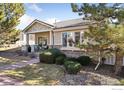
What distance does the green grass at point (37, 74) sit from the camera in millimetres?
9641

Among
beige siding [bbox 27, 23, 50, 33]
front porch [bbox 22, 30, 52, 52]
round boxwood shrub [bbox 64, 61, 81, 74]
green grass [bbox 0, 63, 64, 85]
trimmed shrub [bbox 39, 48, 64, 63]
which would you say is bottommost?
green grass [bbox 0, 63, 64, 85]

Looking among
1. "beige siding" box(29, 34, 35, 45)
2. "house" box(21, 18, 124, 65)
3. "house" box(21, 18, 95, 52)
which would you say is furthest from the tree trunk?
"beige siding" box(29, 34, 35, 45)

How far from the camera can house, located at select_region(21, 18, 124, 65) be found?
15.1 metres

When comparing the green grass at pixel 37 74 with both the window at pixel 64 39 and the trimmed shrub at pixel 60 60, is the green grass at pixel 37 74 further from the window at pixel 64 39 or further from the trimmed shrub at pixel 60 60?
the window at pixel 64 39

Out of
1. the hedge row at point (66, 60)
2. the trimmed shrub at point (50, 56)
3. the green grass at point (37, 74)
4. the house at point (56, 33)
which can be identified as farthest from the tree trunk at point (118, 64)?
the trimmed shrub at point (50, 56)

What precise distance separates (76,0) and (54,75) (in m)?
4.05

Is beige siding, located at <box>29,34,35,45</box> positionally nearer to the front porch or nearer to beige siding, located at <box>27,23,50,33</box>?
the front porch

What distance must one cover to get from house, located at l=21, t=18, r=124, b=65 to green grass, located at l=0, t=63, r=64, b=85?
3350 millimetres

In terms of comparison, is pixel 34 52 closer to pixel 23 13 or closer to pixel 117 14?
pixel 23 13

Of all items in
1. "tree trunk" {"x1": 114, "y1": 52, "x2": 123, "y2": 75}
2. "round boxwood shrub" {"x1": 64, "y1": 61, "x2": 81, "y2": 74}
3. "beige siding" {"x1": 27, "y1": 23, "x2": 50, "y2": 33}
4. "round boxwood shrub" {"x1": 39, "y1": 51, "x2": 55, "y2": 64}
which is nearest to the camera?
"round boxwood shrub" {"x1": 64, "y1": 61, "x2": 81, "y2": 74}

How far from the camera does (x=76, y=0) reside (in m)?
8.72

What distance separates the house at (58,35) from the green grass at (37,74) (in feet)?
11.0

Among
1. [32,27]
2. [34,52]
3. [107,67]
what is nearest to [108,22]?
[107,67]

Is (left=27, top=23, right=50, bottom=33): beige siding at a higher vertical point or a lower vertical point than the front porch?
higher
